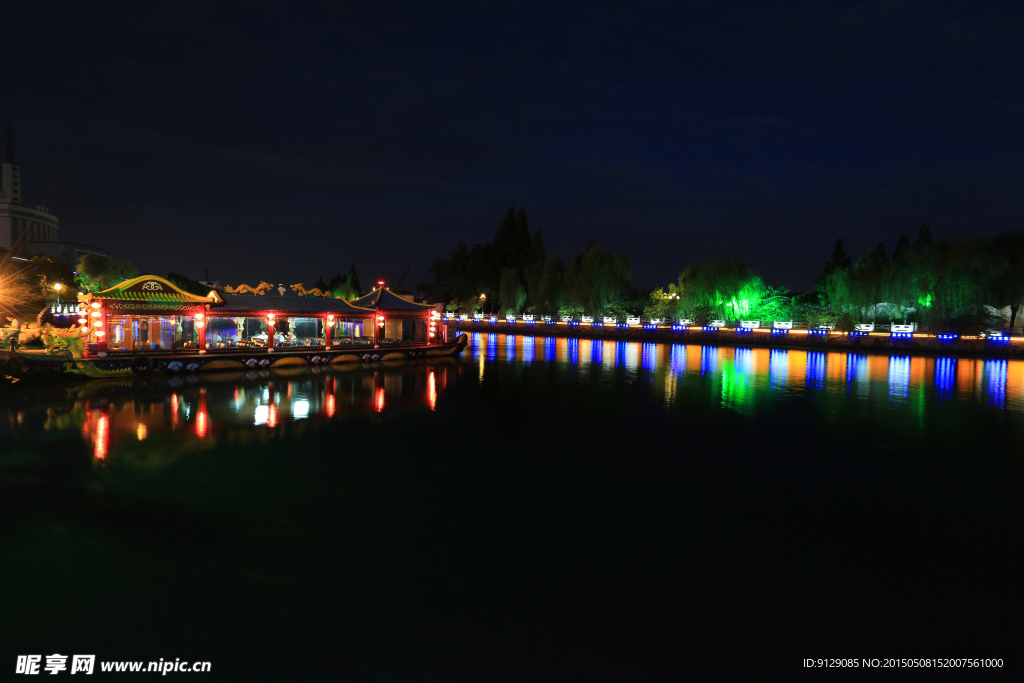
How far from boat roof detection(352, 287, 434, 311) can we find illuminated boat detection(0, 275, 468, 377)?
54 mm

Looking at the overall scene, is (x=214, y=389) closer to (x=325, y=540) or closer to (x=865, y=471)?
(x=325, y=540)

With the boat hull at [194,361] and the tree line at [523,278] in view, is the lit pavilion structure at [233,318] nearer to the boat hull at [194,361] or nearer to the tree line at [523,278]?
the boat hull at [194,361]

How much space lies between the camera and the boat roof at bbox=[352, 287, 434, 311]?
2928 centimetres

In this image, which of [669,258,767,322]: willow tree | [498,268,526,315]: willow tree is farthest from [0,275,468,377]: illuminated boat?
[498,268,526,315]: willow tree

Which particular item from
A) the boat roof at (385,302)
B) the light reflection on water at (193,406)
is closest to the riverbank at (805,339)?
the boat roof at (385,302)

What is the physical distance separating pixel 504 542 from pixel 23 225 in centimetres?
13171

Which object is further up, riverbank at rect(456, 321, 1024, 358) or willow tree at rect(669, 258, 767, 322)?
willow tree at rect(669, 258, 767, 322)

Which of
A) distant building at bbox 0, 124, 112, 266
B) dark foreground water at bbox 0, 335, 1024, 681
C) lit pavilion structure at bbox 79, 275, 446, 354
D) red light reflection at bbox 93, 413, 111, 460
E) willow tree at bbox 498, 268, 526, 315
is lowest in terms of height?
dark foreground water at bbox 0, 335, 1024, 681

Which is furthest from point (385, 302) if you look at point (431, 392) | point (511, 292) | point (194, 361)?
point (511, 292)

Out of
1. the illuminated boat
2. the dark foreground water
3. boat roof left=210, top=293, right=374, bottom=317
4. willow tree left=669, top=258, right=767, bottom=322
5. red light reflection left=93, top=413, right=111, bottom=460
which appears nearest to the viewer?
the dark foreground water

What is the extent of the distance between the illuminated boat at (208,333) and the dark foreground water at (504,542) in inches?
232

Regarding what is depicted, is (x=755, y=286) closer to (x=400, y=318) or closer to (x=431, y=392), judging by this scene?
(x=400, y=318)

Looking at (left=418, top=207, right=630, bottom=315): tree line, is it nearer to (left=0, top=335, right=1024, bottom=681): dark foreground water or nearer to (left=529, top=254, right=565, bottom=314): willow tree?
(left=529, top=254, right=565, bottom=314): willow tree

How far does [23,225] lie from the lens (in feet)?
335
